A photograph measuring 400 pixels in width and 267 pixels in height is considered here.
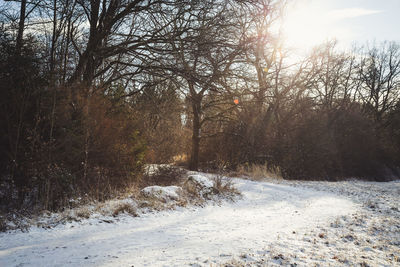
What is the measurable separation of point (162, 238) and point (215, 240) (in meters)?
0.86

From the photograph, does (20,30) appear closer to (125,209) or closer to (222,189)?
(125,209)

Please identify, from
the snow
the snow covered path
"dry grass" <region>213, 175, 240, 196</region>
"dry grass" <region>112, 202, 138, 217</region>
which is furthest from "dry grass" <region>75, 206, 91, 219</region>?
"dry grass" <region>213, 175, 240, 196</region>

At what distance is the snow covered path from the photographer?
335cm

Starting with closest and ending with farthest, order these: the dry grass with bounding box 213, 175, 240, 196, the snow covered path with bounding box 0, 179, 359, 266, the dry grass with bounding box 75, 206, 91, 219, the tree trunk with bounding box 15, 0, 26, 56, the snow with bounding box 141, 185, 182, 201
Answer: the snow covered path with bounding box 0, 179, 359, 266, the dry grass with bounding box 75, 206, 91, 219, the tree trunk with bounding box 15, 0, 26, 56, the snow with bounding box 141, 185, 182, 201, the dry grass with bounding box 213, 175, 240, 196

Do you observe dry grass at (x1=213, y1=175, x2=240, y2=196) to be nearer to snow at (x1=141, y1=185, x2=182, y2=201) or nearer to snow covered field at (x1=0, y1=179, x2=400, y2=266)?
snow covered field at (x1=0, y1=179, x2=400, y2=266)

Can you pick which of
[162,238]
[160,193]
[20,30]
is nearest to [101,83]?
[20,30]

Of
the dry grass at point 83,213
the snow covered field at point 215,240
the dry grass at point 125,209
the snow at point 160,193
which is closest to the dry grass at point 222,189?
the snow covered field at point 215,240

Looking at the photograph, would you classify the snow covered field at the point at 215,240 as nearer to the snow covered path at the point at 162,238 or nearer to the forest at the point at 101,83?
the snow covered path at the point at 162,238

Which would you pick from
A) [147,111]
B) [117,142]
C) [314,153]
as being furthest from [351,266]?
[314,153]

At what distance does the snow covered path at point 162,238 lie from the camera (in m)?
3.35

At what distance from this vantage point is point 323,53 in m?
18.1

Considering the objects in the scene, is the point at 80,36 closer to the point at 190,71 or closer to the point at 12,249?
the point at 190,71

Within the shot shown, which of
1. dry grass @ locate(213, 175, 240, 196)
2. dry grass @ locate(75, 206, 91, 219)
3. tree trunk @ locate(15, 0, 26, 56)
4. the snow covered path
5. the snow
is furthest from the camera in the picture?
dry grass @ locate(213, 175, 240, 196)

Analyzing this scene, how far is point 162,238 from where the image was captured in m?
4.28
